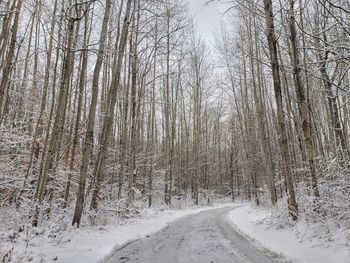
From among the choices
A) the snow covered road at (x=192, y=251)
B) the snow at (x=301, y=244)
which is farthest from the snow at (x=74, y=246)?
the snow at (x=301, y=244)

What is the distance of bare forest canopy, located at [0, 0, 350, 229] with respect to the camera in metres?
7.62

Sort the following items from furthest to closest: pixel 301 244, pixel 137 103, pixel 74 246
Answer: pixel 137 103
pixel 301 244
pixel 74 246

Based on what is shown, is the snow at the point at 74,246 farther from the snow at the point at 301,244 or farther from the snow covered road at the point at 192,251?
the snow at the point at 301,244

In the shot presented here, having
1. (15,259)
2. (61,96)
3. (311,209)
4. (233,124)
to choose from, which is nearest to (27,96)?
(61,96)

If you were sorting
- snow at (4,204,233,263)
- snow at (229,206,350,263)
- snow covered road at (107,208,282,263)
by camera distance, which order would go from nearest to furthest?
snow at (229,206,350,263)
snow at (4,204,233,263)
snow covered road at (107,208,282,263)

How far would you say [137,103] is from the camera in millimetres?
15539

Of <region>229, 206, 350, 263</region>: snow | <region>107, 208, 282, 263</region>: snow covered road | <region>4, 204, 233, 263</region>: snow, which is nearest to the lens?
<region>229, 206, 350, 263</region>: snow

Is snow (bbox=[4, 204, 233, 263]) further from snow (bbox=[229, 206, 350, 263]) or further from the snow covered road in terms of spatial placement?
snow (bbox=[229, 206, 350, 263])

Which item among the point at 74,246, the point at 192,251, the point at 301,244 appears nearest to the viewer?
the point at 74,246

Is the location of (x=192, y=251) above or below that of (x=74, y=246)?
below

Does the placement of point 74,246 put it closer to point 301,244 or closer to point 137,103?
point 301,244

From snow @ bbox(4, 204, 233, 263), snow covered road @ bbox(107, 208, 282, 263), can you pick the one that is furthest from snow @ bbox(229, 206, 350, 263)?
snow @ bbox(4, 204, 233, 263)

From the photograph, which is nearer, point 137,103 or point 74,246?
point 74,246

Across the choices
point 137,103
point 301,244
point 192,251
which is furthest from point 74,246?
point 137,103
